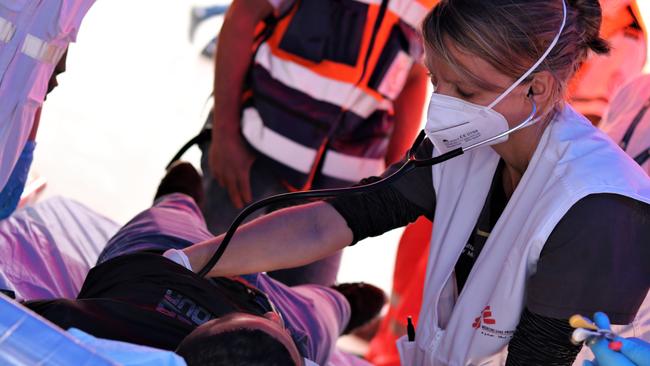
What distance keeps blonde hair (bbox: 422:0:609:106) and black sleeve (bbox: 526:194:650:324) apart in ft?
0.73

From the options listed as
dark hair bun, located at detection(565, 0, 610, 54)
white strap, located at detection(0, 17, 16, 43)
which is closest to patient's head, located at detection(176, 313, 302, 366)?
white strap, located at detection(0, 17, 16, 43)

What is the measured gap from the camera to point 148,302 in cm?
153

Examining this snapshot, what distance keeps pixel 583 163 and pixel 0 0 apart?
0.92 m

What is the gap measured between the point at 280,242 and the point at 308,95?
68 centimetres

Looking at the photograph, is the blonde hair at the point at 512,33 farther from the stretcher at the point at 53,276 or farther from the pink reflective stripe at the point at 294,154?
the pink reflective stripe at the point at 294,154

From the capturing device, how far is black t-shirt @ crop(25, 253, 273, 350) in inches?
54.2

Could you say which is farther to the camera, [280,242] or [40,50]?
[280,242]

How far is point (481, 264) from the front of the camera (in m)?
1.51

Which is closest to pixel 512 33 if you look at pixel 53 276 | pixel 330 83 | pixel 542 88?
pixel 542 88

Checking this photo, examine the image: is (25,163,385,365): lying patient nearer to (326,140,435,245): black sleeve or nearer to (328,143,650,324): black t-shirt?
(326,140,435,245): black sleeve

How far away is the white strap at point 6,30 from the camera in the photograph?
141 centimetres

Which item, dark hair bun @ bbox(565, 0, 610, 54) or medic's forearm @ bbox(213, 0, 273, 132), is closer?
dark hair bun @ bbox(565, 0, 610, 54)

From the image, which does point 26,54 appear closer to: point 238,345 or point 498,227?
point 238,345

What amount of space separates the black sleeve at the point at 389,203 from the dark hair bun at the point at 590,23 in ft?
1.12
